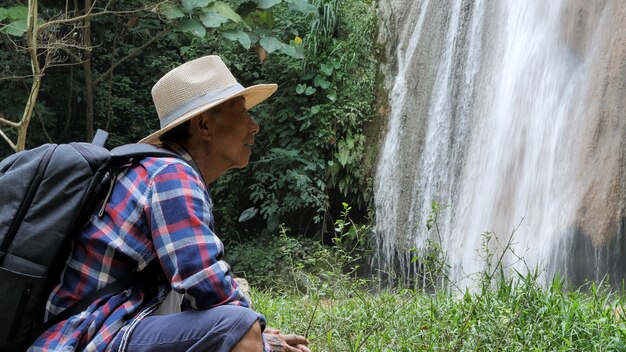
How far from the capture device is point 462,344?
14.7 ft

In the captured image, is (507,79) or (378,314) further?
(507,79)

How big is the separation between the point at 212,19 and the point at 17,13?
1943 mm

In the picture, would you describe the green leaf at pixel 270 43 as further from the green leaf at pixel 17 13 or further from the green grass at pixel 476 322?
the green grass at pixel 476 322

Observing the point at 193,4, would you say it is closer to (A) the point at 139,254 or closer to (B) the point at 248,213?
(B) the point at 248,213

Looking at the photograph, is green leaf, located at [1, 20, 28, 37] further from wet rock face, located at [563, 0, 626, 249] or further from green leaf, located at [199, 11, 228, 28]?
wet rock face, located at [563, 0, 626, 249]

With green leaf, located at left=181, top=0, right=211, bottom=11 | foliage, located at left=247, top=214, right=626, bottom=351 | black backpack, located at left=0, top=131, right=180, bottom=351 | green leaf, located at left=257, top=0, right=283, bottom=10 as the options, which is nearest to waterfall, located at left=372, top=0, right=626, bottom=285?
foliage, located at left=247, top=214, right=626, bottom=351

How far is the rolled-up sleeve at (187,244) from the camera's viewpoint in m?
2.41

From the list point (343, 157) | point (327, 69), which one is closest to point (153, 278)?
point (343, 157)

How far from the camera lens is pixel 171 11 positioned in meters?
9.22

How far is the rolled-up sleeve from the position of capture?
241 cm

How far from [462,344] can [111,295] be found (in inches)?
95.4

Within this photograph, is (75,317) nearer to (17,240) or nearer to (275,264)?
(17,240)

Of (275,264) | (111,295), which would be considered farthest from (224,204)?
(111,295)

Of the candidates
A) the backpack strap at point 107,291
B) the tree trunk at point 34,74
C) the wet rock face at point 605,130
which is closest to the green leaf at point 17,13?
the tree trunk at point 34,74
